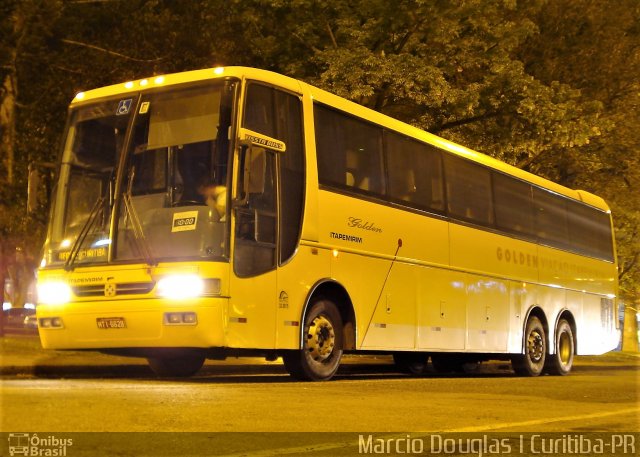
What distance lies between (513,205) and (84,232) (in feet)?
31.4

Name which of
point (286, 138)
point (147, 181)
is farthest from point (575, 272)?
point (147, 181)

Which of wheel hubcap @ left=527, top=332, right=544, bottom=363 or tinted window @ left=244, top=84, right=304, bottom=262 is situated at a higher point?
tinted window @ left=244, top=84, right=304, bottom=262

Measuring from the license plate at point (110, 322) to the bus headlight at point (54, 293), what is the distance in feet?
2.00

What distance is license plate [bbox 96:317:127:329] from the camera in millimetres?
11469

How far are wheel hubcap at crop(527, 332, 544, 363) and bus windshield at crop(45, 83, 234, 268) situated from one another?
983cm

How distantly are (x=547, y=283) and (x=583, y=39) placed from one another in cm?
990

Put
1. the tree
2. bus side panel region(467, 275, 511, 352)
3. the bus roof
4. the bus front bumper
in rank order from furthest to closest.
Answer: the tree, bus side panel region(467, 275, 511, 352), the bus roof, the bus front bumper

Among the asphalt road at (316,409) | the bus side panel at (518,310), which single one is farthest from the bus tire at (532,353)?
the asphalt road at (316,409)

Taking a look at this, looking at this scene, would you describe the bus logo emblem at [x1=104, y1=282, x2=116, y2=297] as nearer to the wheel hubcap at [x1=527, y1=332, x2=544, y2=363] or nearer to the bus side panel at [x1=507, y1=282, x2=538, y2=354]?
the bus side panel at [x1=507, y1=282, x2=538, y2=354]

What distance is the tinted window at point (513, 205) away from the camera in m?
18.4

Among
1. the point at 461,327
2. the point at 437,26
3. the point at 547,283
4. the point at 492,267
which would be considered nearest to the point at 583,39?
the point at 437,26

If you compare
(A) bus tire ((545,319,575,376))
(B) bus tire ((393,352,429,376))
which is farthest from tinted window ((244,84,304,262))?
(A) bus tire ((545,319,575,376))

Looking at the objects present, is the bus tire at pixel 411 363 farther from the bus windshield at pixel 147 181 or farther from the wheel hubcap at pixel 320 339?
the bus windshield at pixel 147 181

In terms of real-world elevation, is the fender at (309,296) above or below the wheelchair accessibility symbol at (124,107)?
below
